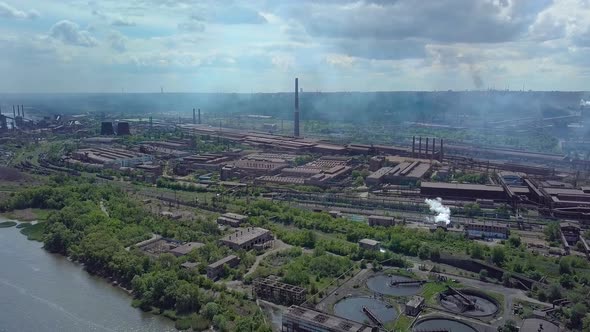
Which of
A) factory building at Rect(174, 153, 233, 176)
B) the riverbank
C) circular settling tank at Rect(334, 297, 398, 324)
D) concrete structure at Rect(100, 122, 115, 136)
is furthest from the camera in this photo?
concrete structure at Rect(100, 122, 115, 136)

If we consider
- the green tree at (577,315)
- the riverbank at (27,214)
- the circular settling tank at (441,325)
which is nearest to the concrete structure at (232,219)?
the riverbank at (27,214)

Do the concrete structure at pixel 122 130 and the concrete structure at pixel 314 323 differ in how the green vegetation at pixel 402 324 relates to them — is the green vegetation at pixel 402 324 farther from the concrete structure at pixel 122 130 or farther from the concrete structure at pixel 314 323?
the concrete structure at pixel 122 130

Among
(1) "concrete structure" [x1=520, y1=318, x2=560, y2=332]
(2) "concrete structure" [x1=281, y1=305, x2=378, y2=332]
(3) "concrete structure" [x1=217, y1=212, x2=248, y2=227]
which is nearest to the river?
(2) "concrete structure" [x1=281, y1=305, x2=378, y2=332]

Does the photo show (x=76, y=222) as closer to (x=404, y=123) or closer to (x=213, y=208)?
(x=213, y=208)

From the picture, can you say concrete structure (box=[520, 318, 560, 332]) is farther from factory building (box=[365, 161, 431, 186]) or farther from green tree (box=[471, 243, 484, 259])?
factory building (box=[365, 161, 431, 186])

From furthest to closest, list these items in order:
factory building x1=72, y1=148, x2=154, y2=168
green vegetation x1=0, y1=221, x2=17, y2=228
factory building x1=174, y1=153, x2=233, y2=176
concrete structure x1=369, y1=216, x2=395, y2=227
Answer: factory building x1=72, y1=148, x2=154, y2=168, factory building x1=174, y1=153, x2=233, y2=176, green vegetation x1=0, y1=221, x2=17, y2=228, concrete structure x1=369, y1=216, x2=395, y2=227

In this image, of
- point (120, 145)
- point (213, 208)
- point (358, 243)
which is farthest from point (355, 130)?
point (358, 243)

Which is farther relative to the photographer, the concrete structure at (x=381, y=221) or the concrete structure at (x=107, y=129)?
the concrete structure at (x=107, y=129)
